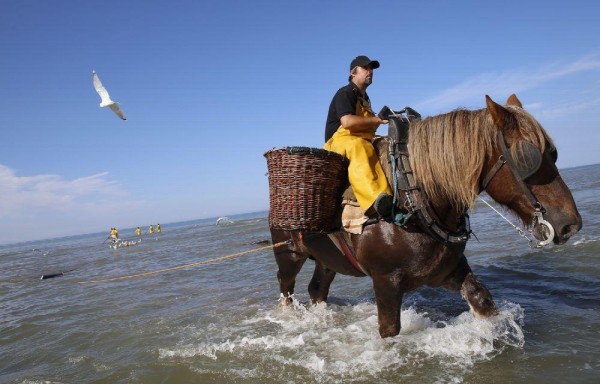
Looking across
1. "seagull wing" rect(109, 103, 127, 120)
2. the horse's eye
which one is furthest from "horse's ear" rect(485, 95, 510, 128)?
"seagull wing" rect(109, 103, 127, 120)

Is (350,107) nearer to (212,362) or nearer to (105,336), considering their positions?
(212,362)

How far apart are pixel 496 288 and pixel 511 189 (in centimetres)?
359

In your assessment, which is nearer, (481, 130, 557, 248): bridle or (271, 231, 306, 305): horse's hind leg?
(481, 130, 557, 248): bridle

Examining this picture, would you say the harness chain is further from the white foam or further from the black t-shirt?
the white foam

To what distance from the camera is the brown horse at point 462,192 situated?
8.11 ft

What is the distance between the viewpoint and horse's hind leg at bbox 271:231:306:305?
4.98 meters

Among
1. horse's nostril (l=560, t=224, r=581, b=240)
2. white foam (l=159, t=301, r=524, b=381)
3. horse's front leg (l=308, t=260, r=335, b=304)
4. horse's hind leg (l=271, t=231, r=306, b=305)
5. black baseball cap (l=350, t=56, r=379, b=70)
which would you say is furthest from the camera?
horse's front leg (l=308, t=260, r=335, b=304)

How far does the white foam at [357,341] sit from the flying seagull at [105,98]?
855cm

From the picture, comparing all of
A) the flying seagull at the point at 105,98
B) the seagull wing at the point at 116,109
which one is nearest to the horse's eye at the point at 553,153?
the flying seagull at the point at 105,98

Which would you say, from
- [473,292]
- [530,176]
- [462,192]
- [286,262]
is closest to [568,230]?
[530,176]

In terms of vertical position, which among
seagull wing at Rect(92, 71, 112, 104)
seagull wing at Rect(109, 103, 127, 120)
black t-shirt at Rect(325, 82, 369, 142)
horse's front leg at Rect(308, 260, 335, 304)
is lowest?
horse's front leg at Rect(308, 260, 335, 304)

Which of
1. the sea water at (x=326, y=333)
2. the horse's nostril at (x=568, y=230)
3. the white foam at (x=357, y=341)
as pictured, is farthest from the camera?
the white foam at (x=357, y=341)

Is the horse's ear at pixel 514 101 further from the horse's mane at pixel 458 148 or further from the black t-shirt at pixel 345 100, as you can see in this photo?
the black t-shirt at pixel 345 100

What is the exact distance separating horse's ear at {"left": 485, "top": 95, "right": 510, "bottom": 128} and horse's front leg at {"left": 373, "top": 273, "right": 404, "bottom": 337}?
53.1 inches
